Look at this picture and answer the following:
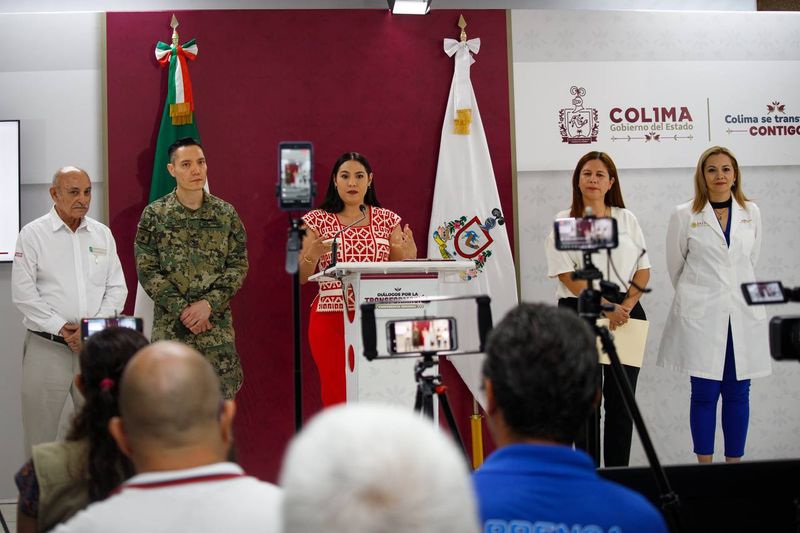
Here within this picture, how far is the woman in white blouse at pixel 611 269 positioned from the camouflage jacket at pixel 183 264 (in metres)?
1.65

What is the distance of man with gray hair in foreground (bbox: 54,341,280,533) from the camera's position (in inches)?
47.4

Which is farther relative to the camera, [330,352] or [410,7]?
[410,7]

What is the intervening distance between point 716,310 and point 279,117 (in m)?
2.70

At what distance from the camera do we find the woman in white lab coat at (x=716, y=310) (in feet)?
13.6

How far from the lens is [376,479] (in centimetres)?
76

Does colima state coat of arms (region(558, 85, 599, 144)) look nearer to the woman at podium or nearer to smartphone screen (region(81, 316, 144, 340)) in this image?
the woman at podium

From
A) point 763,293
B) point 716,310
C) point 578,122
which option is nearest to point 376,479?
point 763,293

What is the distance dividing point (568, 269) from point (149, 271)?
2080mm

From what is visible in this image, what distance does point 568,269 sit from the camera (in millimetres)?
4156

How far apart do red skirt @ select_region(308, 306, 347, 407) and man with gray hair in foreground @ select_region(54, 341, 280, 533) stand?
242cm

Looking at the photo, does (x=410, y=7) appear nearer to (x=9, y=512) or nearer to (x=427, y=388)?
(x=427, y=388)

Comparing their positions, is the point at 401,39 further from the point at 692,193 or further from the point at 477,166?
the point at 692,193

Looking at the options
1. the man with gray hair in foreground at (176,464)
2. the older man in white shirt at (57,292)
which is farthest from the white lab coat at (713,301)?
the man with gray hair in foreground at (176,464)

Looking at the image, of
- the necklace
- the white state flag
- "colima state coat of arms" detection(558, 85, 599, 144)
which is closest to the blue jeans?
the necklace
